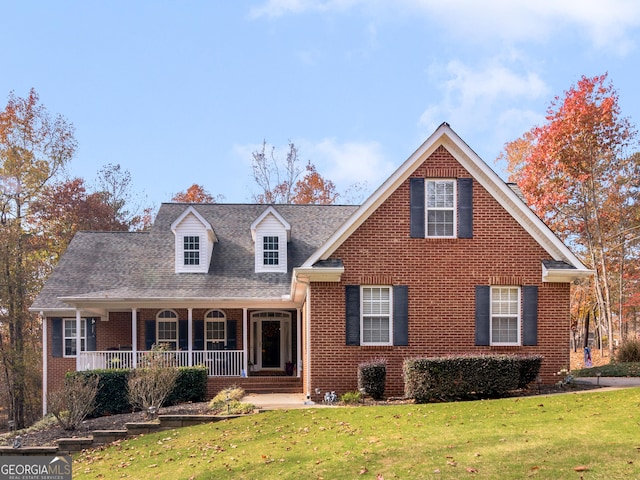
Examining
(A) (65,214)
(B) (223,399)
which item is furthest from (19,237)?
(B) (223,399)

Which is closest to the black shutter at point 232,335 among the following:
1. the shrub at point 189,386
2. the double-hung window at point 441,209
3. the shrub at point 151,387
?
the shrub at point 189,386

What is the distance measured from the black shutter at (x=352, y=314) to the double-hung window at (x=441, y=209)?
2.41 meters

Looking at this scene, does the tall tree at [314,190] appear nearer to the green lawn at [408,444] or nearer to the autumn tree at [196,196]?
the autumn tree at [196,196]

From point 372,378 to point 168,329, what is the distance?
9787 mm

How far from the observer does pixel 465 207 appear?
17.3 metres

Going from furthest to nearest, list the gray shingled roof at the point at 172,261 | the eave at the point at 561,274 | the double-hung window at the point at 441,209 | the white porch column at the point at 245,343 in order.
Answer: the gray shingled roof at the point at 172,261, the white porch column at the point at 245,343, the double-hung window at the point at 441,209, the eave at the point at 561,274

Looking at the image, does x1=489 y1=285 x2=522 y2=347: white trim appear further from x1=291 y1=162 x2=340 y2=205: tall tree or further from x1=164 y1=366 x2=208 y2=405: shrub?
x1=291 y1=162 x2=340 y2=205: tall tree

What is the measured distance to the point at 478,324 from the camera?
56.3 ft

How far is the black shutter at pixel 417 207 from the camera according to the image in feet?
56.5

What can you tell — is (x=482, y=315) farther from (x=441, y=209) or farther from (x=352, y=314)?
(x=352, y=314)

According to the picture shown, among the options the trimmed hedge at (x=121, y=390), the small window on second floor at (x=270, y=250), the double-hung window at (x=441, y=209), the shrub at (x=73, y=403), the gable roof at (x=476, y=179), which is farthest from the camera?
the small window on second floor at (x=270, y=250)

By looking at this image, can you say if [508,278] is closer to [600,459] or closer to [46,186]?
[600,459]

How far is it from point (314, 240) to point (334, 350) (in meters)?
9.27

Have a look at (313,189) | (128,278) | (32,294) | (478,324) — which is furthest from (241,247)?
(313,189)
